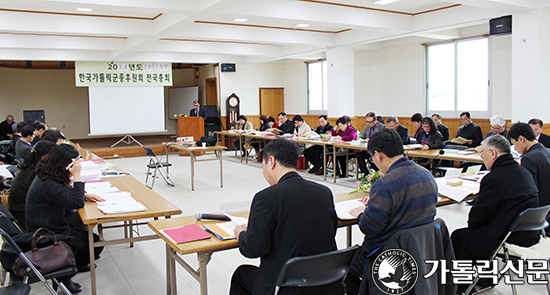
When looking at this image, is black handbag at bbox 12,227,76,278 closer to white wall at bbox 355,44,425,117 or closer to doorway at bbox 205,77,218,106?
white wall at bbox 355,44,425,117

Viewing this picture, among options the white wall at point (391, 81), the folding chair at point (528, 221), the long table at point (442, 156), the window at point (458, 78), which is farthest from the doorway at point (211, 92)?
the folding chair at point (528, 221)

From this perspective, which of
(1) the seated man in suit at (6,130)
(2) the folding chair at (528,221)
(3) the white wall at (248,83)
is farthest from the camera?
(3) the white wall at (248,83)

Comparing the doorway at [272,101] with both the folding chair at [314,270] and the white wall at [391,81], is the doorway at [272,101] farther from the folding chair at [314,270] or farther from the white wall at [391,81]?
the folding chair at [314,270]

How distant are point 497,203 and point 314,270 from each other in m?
1.39

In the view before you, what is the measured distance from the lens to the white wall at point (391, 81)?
10508 millimetres

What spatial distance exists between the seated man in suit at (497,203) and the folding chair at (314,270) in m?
1.13

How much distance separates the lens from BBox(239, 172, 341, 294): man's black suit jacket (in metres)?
1.87

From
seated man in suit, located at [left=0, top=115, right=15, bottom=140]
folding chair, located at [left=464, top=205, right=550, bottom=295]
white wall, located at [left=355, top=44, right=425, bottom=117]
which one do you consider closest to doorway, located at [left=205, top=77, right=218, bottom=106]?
white wall, located at [left=355, top=44, right=425, bottom=117]

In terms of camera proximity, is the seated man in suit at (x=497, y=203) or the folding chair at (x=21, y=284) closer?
the folding chair at (x=21, y=284)

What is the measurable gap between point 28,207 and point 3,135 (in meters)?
9.77

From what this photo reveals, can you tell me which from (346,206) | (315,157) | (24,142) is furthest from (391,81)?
(346,206)

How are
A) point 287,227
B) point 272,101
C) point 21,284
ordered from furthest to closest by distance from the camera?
point 272,101 < point 21,284 < point 287,227

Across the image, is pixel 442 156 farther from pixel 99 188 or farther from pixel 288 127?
pixel 288 127

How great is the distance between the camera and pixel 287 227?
1874 mm
